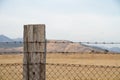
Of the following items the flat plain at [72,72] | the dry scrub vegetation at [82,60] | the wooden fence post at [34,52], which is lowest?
the dry scrub vegetation at [82,60]

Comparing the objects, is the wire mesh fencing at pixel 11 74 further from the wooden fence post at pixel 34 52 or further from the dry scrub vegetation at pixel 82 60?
the dry scrub vegetation at pixel 82 60

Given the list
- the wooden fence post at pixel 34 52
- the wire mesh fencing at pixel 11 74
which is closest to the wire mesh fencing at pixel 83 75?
the wire mesh fencing at pixel 11 74

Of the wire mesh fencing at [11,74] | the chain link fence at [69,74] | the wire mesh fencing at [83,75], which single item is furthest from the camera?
the wire mesh fencing at [83,75]

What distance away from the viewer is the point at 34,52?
4.80 m

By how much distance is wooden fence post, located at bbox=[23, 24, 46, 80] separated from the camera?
4.74 meters

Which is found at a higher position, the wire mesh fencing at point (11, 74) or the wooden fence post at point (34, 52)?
the wooden fence post at point (34, 52)

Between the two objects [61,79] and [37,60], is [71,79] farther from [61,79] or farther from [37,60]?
[37,60]

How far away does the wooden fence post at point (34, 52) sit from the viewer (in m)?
4.74

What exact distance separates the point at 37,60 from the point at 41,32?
1.35ft

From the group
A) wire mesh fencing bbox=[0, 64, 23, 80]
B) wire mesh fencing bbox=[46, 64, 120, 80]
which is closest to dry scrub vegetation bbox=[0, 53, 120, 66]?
wire mesh fencing bbox=[46, 64, 120, 80]

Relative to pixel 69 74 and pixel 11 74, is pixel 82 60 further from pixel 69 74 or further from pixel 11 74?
pixel 11 74

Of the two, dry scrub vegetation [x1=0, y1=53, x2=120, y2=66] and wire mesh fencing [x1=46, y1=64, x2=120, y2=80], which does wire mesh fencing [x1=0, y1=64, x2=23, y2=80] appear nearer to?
wire mesh fencing [x1=46, y1=64, x2=120, y2=80]

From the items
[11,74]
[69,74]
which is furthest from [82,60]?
[11,74]

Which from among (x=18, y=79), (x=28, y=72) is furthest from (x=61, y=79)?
(x=28, y=72)
